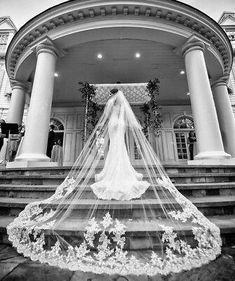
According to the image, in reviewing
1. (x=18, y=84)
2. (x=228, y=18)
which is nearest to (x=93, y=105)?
(x=18, y=84)

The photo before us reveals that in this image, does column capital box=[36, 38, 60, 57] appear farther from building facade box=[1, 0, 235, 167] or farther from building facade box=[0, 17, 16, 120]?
building facade box=[0, 17, 16, 120]

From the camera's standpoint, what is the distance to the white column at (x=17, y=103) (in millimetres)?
7081

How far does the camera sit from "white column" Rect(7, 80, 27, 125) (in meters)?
7.08

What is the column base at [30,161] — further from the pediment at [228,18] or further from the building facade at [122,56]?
the pediment at [228,18]

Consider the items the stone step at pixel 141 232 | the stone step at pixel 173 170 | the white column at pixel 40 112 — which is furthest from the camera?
the white column at pixel 40 112

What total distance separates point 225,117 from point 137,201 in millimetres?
6920

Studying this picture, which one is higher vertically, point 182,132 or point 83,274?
point 182,132

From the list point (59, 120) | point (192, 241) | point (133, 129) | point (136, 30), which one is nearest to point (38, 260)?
point (192, 241)

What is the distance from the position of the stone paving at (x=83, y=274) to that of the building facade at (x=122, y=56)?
2588 mm

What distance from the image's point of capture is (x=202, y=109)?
4934 millimetres

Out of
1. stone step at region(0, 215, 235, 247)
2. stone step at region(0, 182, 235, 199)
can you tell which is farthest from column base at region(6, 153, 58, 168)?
stone step at region(0, 215, 235, 247)

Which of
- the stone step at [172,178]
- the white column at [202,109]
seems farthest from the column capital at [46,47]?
the white column at [202,109]

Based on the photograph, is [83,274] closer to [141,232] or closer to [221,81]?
[141,232]

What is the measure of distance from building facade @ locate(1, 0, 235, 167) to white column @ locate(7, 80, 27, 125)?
0.04 metres
